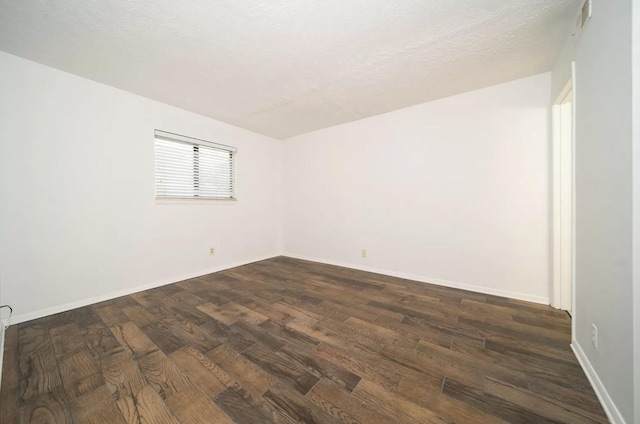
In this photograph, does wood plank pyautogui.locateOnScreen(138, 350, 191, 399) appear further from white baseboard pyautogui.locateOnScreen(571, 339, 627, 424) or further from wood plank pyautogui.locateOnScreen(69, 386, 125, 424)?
white baseboard pyautogui.locateOnScreen(571, 339, 627, 424)

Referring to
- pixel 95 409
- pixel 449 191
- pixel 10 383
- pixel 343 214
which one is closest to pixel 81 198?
pixel 10 383

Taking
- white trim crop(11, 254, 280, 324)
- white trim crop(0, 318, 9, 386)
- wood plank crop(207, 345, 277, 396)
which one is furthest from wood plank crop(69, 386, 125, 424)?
white trim crop(11, 254, 280, 324)

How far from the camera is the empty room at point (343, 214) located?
45.6 inches

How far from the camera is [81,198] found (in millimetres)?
2336

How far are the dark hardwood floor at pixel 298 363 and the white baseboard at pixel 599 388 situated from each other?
36mm

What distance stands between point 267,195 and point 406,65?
3.18 meters

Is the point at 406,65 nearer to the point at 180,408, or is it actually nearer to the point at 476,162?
the point at 476,162

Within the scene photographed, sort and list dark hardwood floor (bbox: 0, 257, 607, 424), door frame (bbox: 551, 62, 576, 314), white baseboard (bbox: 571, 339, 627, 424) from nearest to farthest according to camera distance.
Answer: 1. white baseboard (bbox: 571, 339, 627, 424)
2. dark hardwood floor (bbox: 0, 257, 607, 424)
3. door frame (bbox: 551, 62, 576, 314)

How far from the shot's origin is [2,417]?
109 cm

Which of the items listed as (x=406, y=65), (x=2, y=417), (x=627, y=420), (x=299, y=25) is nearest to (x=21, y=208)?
(x=2, y=417)

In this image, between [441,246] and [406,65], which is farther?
[441,246]

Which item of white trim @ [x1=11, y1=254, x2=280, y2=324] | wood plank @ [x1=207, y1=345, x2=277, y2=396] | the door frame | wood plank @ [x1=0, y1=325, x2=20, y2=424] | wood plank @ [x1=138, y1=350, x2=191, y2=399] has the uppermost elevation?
the door frame

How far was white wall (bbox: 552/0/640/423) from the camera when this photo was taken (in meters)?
0.98

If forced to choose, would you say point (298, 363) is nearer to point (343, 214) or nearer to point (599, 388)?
point (599, 388)
